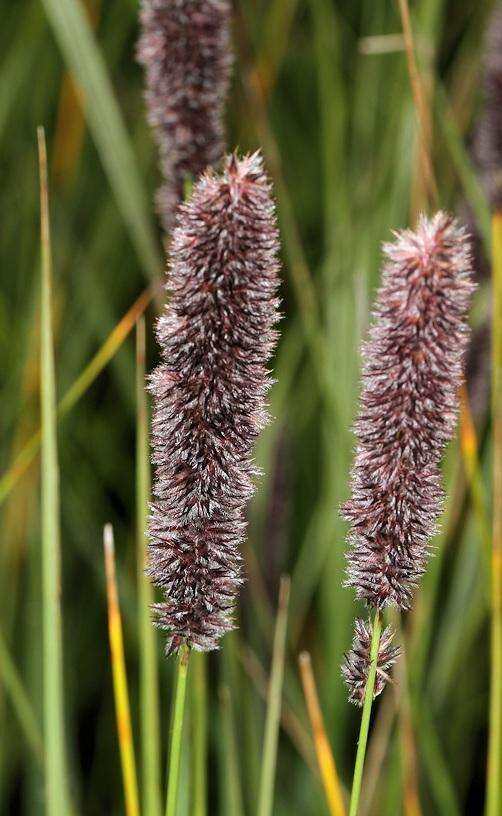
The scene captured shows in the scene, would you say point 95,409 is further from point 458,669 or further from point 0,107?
point 458,669

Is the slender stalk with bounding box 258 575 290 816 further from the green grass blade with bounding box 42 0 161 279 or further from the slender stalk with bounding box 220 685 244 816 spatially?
the green grass blade with bounding box 42 0 161 279

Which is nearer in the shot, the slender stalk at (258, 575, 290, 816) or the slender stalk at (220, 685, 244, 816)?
the slender stalk at (258, 575, 290, 816)


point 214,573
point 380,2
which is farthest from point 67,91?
point 214,573

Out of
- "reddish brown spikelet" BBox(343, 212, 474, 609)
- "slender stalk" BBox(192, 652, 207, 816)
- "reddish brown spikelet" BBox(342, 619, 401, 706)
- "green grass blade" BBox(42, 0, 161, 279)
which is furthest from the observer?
"green grass blade" BBox(42, 0, 161, 279)

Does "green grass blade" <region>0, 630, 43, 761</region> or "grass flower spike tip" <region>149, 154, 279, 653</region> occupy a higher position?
"grass flower spike tip" <region>149, 154, 279, 653</region>

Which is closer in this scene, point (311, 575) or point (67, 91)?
point (311, 575)

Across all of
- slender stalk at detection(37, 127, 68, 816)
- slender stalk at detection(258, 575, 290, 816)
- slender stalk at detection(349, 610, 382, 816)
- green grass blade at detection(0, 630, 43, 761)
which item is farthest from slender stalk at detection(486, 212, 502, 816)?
green grass blade at detection(0, 630, 43, 761)

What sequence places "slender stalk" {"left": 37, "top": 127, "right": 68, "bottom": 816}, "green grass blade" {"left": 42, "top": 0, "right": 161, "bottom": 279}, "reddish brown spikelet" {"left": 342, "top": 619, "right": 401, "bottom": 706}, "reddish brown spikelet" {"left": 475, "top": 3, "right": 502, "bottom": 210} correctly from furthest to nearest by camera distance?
"reddish brown spikelet" {"left": 475, "top": 3, "right": 502, "bottom": 210}
"green grass blade" {"left": 42, "top": 0, "right": 161, "bottom": 279}
"slender stalk" {"left": 37, "top": 127, "right": 68, "bottom": 816}
"reddish brown spikelet" {"left": 342, "top": 619, "right": 401, "bottom": 706}
